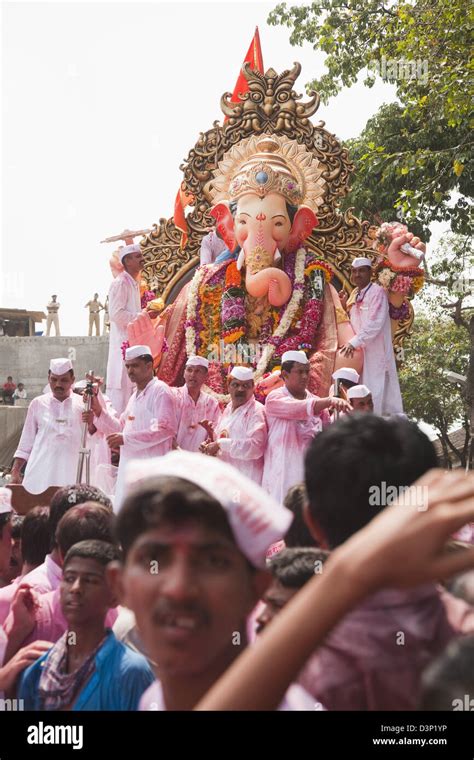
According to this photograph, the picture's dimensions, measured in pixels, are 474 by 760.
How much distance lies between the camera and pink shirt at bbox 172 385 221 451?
8172 mm

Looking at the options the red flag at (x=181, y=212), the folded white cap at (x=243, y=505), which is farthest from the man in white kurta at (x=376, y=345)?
the folded white cap at (x=243, y=505)

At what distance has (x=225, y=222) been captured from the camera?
32.0ft

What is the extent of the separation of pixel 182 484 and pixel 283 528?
0.59 feet

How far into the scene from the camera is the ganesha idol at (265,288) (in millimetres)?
9367

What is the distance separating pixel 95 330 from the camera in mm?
21922

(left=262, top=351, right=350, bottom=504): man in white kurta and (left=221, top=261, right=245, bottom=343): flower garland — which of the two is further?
(left=221, top=261, right=245, bottom=343): flower garland

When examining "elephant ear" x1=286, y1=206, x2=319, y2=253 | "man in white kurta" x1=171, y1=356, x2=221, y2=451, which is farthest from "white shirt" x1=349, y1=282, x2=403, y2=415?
"man in white kurta" x1=171, y1=356, x2=221, y2=451

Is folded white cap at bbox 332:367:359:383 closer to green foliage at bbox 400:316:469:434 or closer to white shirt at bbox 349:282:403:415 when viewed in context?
white shirt at bbox 349:282:403:415

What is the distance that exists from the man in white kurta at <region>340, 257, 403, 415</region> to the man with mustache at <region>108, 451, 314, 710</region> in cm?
755

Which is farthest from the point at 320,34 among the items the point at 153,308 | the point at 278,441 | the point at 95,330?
the point at 95,330

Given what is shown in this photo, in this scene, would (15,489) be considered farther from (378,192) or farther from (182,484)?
(378,192)

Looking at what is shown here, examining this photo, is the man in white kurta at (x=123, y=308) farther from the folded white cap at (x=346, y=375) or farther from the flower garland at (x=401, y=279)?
the flower garland at (x=401, y=279)

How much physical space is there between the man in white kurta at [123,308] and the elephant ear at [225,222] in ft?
2.63

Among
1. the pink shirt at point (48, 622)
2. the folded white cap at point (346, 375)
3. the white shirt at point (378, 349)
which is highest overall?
the white shirt at point (378, 349)
